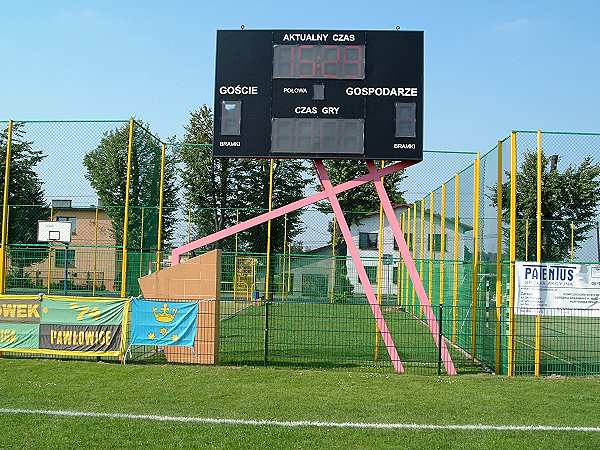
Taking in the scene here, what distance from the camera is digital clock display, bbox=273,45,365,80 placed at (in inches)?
560

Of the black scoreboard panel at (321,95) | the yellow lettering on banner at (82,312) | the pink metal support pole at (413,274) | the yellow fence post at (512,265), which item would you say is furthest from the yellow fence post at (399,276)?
the yellow lettering on banner at (82,312)

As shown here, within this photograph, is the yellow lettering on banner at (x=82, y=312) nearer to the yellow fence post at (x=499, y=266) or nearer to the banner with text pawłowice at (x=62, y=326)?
the banner with text pawłowice at (x=62, y=326)

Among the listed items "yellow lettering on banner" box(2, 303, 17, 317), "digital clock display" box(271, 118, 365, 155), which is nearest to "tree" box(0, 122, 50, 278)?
"yellow lettering on banner" box(2, 303, 17, 317)

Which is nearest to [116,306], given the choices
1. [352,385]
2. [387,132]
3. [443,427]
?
[352,385]

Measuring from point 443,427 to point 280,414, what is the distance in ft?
6.72

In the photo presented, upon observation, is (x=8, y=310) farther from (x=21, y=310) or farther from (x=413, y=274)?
(x=413, y=274)

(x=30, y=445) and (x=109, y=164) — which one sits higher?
(x=109, y=164)

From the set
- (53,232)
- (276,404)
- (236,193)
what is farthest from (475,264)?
(236,193)

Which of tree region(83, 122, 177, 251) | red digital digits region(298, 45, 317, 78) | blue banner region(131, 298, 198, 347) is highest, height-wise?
red digital digits region(298, 45, 317, 78)

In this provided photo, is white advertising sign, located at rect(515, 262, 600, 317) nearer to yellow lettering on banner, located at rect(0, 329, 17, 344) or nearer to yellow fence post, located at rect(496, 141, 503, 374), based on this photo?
yellow fence post, located at rect(496, 141, 503, 374)

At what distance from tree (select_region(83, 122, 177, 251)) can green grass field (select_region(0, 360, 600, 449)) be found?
5.38 meters

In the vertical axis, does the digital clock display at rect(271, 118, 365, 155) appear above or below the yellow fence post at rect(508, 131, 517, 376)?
above

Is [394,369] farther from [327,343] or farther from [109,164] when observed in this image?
[109,164]

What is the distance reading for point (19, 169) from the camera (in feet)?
64.1
